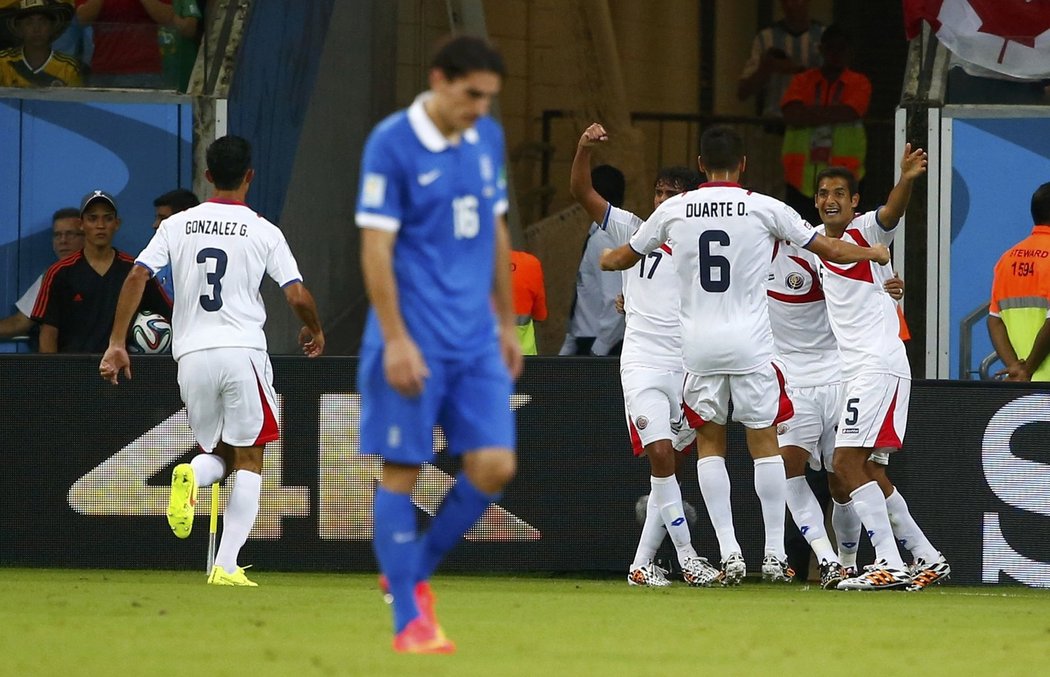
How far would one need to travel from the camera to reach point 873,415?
9.70m

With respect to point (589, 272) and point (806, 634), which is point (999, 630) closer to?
point (806, 634)

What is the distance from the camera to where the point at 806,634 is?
6980 millimetres

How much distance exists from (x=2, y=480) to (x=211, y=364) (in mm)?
2205

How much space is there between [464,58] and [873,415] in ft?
15.0

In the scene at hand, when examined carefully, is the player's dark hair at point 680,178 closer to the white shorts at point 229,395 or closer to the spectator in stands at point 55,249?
the white shorts at point 229,395

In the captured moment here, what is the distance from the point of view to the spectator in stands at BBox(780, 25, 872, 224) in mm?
15406

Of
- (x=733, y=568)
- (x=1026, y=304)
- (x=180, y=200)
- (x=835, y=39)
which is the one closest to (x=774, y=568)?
(x=733, y=568)

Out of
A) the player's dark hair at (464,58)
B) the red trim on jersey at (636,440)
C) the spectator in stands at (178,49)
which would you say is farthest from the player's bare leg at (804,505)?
the spectator in stands at (178,49)

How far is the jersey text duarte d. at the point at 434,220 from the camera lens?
582cm

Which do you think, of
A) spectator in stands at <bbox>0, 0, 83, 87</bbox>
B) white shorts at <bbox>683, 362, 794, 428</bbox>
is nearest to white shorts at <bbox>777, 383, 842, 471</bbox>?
white shorts at <bbox>683, 362, 794, 428</bbox>

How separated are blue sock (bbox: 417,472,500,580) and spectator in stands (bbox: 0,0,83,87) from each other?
821 cm

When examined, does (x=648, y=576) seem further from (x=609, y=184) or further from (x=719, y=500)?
(x=609, y=184)

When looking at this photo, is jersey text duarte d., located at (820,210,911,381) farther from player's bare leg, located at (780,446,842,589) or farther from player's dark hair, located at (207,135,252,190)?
player's dark hair, located at (207,135,252,190)

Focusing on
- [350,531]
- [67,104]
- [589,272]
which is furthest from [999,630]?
[67,104]
